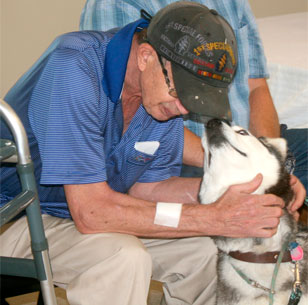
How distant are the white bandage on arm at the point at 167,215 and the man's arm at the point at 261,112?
101 cm

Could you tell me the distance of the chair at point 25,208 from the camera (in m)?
1.24

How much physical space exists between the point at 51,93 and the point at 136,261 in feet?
2.15

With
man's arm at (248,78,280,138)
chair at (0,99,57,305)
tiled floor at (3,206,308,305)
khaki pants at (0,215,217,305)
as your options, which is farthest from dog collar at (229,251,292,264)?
man's arm at (248,78,280,138)

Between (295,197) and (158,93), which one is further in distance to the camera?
(295,197)

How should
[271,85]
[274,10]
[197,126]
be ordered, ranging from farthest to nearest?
[274,10] → [271,85] → [197,126]

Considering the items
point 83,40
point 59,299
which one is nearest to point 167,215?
point 83,40

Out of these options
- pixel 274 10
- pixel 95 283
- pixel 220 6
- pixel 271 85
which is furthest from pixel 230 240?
pixel 274 10

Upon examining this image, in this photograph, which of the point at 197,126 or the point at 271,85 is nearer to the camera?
the point at 197,126

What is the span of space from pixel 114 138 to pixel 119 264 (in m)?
0.52

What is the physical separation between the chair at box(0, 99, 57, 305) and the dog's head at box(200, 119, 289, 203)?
72 centimetres

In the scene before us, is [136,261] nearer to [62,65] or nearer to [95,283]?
[95,283]

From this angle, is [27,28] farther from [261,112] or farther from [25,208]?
[25,208]

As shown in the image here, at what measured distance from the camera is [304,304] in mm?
1728

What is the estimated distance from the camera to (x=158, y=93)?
1.73 m
